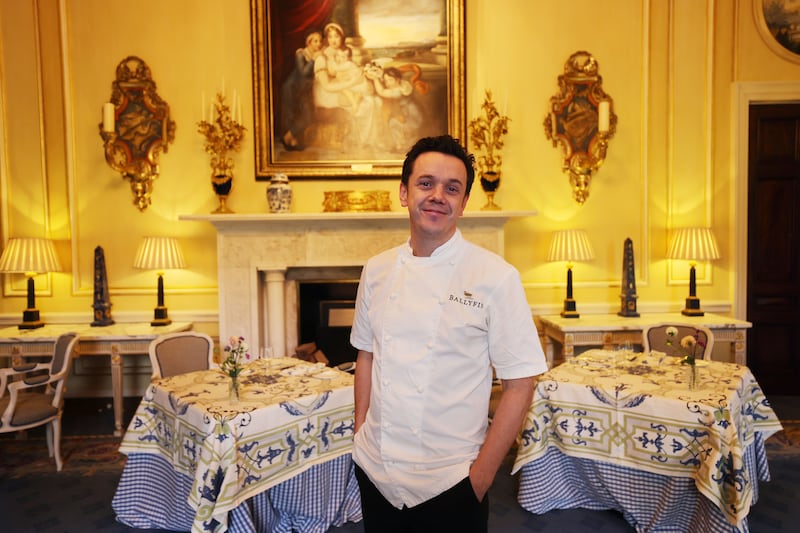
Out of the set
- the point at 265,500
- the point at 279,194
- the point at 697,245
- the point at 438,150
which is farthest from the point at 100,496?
the point at 697,245

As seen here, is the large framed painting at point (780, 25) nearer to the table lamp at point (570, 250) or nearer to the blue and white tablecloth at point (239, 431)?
the table lamp at point (570, 250)

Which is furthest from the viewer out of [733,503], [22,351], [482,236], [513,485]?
[482,236]

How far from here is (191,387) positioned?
2592 millimetres

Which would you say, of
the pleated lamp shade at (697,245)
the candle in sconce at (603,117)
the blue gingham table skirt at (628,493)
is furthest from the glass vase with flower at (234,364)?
the pleated lamp shade at (697,245)

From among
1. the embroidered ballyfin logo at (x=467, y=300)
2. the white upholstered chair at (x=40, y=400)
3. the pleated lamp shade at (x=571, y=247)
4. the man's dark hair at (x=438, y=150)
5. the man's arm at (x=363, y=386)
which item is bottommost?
the white upholstered chair at (x=40, y=400)

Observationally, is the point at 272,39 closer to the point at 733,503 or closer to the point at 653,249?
the point at 653,249

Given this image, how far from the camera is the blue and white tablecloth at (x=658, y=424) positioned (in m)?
2.21

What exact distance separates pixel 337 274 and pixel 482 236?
1354 mm

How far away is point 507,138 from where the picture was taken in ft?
15.7

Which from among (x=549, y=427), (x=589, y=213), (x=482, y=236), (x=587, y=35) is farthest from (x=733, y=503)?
(x=587, y=35)

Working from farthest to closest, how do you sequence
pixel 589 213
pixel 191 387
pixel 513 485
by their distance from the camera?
pixel 589 213 < pixel 513 485 < pixel 191 387

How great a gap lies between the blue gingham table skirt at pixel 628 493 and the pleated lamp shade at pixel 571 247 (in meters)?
2.01

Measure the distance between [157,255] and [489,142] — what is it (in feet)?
10.00

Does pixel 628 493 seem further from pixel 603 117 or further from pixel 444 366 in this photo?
pixel 603 117
